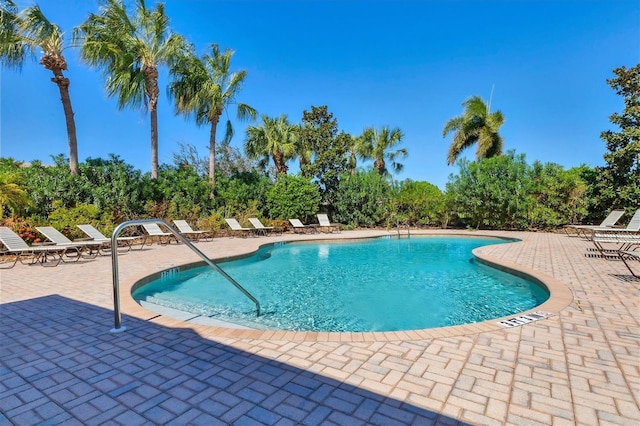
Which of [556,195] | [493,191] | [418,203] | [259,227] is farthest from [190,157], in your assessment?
[556,195]

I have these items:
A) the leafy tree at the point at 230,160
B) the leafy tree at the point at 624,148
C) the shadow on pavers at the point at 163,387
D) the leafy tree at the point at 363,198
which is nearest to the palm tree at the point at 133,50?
the leafy tree at the point at 363,198

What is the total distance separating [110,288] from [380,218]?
52.5 ft

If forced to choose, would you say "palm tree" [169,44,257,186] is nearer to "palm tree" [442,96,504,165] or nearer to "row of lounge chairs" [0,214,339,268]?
"row of lounge chairs" [0,214,339,268]

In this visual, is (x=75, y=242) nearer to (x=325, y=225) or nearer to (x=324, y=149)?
(x=325, y=225)

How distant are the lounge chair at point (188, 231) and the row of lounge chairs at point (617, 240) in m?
12.1

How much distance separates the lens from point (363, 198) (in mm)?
19578

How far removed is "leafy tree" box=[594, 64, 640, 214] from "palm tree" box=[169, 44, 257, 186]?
16.6 meters

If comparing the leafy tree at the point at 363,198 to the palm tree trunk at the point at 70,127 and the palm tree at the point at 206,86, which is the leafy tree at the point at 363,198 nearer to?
the palm tree at the point at 206,86

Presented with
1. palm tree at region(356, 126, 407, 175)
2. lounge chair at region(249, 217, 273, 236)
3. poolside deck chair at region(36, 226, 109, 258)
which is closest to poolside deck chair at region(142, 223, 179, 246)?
poolside deck chair at region(36, 226, 109, 258)

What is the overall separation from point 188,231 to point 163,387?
441 inches

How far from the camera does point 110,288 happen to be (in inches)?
213

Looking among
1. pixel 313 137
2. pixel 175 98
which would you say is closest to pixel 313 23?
pixel 313 137

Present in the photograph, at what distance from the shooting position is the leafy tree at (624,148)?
13.4m

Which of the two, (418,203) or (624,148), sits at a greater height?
(624,148)
